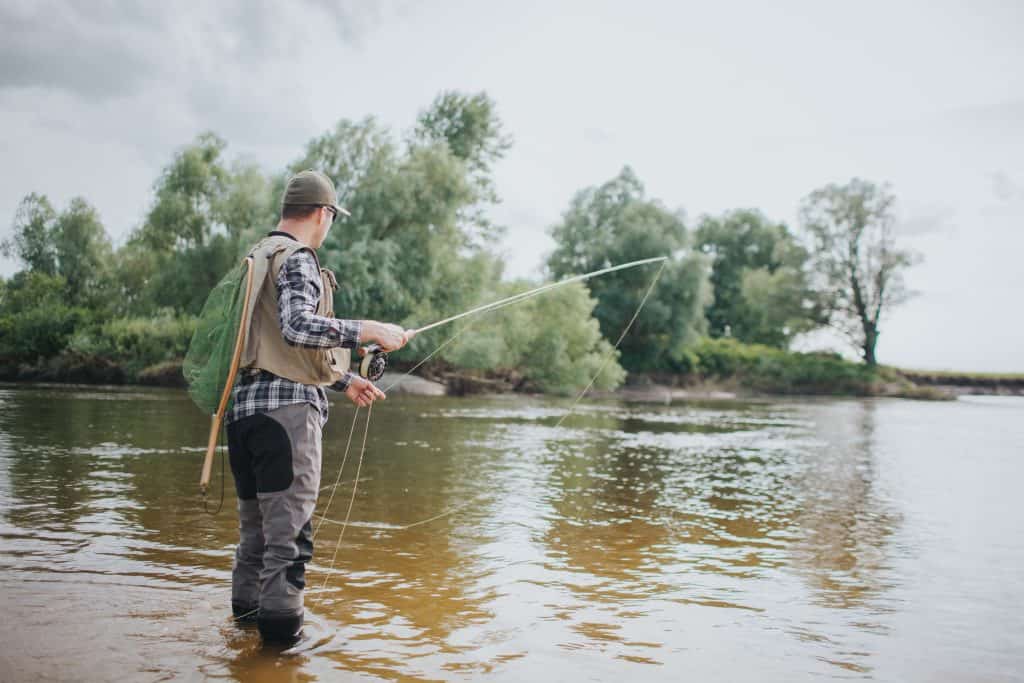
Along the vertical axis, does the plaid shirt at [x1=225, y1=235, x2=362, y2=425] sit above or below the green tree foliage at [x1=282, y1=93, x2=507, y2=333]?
below

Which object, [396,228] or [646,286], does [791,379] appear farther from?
[396,228]

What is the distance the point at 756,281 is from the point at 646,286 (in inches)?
650

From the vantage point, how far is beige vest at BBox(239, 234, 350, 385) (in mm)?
3648

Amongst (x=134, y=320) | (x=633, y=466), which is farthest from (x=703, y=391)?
(x=633, y=466)

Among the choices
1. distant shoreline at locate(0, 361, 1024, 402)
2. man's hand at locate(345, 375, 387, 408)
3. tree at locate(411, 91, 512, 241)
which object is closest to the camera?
man's hand at locate(345, 375, 387, 408)

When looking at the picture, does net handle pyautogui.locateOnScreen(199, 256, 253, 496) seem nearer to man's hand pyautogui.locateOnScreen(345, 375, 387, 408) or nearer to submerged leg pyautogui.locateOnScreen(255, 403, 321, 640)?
submerged leg pyautogui.locateOnScreen(255, 403, 321, 640)

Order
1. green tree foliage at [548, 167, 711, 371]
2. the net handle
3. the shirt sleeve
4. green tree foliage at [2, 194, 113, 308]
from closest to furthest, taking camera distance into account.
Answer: the shirt sleeve < the net handle < green tree foliage at [2, 194, 113, 308] < green tree foliage at [548, 167, 711, 371]

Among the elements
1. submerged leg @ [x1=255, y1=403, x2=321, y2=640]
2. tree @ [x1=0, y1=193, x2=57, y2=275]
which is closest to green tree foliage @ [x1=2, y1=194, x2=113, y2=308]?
tree @ [x1=0, y1=193, x2=57, y2=275]

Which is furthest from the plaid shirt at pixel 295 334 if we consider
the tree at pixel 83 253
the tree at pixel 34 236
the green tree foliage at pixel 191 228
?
the tree at pixel 83 253

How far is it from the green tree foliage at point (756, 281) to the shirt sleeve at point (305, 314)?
60.6m

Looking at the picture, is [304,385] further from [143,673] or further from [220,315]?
[143,673]

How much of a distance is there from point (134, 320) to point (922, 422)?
93.0ft

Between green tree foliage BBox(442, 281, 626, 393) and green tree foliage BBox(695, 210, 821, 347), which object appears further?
green tree foliage BBox(695, 210, 821, 347)

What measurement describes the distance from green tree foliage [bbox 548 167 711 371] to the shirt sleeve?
4684cm
